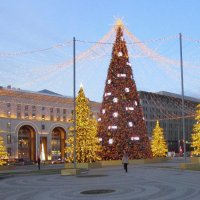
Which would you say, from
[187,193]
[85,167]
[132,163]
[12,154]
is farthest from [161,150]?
[187,193]

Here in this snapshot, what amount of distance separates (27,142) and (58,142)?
10308 millimetres

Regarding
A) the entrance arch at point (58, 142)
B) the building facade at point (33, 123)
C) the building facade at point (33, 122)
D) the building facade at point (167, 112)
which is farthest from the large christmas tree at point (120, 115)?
the building facade at point (167, 112)

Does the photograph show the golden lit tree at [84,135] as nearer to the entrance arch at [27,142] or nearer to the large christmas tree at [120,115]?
the large christmas tree at [120,115]

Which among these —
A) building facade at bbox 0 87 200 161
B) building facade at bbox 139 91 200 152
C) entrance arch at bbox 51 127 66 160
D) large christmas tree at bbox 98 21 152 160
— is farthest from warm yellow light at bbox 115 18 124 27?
building facade at bbox 139 91 200 152

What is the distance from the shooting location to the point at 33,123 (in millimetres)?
103062

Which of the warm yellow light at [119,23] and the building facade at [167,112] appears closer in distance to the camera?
the warm yellow light at [119,23]

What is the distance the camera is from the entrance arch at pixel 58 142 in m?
111

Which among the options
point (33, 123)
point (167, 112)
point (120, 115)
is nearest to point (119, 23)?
point (120, 115)

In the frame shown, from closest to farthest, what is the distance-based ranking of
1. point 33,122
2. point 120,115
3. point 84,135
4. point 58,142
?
point 84,135 → point 120,115 → point 33,122 → point 58,142

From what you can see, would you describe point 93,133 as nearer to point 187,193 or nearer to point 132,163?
point 132,163

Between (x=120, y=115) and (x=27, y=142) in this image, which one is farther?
(x=27, y=142)

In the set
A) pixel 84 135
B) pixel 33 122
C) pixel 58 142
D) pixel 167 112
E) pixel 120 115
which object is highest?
pixel 167 112

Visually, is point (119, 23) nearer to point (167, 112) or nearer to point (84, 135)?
point (84, 135)

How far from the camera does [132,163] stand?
147 feet
